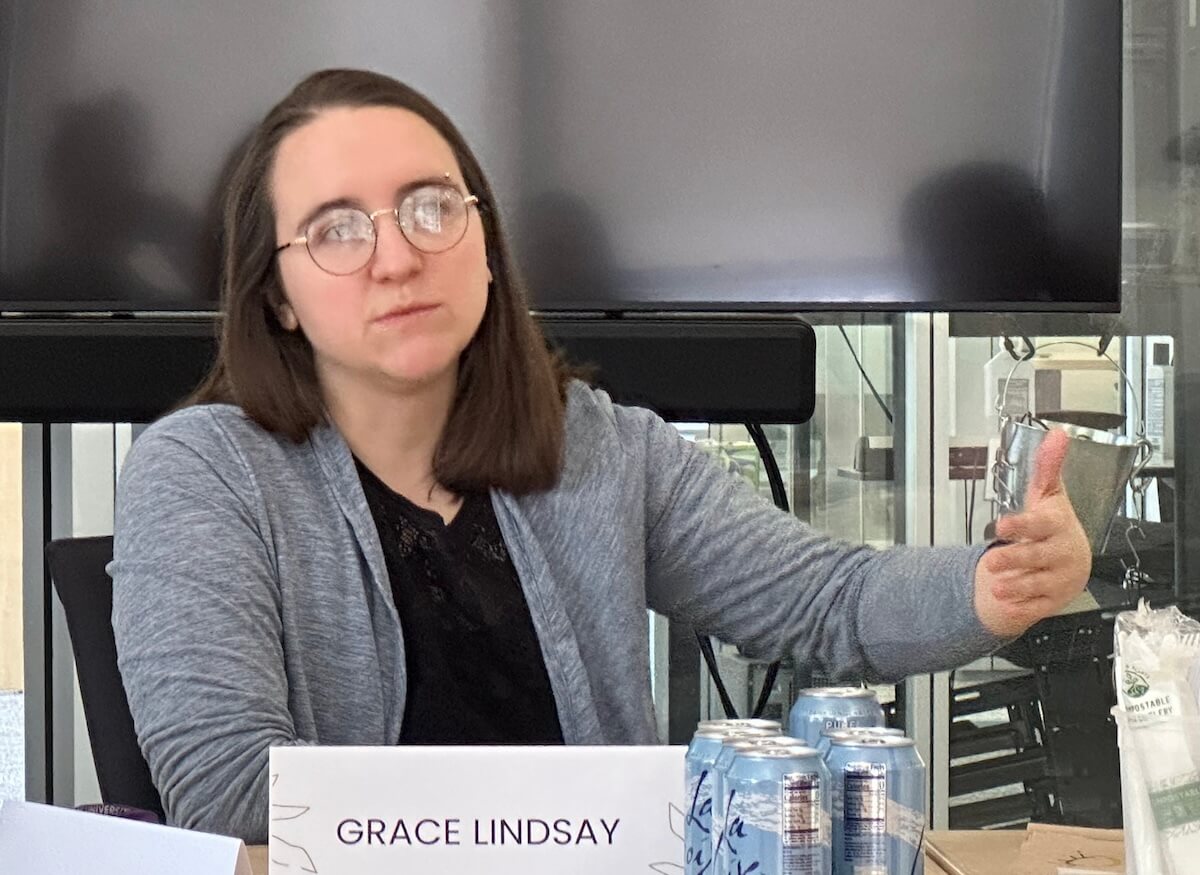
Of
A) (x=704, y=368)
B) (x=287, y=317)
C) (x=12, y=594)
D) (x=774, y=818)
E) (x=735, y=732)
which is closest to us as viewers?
(x=774, y=818)

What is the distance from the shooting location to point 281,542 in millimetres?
1459

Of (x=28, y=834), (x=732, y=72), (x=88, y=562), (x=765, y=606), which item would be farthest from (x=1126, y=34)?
(x=28, y=834)

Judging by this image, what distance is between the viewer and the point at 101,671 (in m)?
1.47

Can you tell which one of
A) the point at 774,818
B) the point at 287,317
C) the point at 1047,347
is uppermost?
the point at 287,317

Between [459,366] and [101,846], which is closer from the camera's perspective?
[101,846]

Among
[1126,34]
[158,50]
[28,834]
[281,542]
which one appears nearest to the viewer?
[28,834]

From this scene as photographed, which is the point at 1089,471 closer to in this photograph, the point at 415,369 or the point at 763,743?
the point at 415,369

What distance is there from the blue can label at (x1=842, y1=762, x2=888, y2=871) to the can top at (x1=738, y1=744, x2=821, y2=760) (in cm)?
3

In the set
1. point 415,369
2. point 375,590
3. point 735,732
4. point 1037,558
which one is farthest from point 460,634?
point 735,732

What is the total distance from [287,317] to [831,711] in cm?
89

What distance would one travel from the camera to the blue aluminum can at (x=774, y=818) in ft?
2.56

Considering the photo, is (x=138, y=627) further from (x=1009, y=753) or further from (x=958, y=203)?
(x=1009, y=753)

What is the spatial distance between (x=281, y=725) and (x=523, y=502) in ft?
1.31

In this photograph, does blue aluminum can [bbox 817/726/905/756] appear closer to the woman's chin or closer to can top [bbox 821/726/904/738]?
can top [bbox 821/726/904/738]
